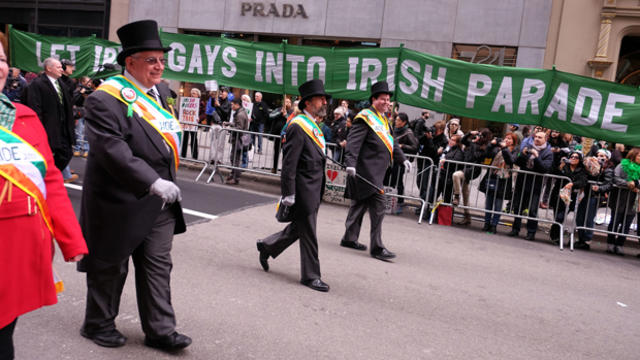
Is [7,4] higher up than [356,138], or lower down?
higher up

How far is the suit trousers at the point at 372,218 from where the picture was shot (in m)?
6.93

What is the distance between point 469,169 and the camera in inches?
380

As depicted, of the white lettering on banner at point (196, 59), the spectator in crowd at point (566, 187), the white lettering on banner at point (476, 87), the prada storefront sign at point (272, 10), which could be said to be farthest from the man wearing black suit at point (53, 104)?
the prada storefront sign at point (272, 10)

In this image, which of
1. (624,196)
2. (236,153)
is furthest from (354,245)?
(236,153)

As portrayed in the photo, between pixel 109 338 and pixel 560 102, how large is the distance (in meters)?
7.96

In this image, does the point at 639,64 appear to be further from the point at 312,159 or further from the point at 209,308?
the point at 209,308

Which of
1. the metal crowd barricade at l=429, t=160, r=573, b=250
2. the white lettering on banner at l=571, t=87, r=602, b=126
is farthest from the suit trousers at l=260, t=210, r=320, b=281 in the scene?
the white lettering on banner at l=571, t=87, r=602, b=126

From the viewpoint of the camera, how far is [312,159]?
5672 millimetres

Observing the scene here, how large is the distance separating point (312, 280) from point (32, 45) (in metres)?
11.9

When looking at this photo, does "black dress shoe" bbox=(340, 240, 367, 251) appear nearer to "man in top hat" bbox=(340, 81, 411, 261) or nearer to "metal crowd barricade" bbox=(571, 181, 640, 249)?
"man in top hat" bbox=(340, 81, 411, 261)

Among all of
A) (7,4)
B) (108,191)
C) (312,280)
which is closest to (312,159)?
(312,280)

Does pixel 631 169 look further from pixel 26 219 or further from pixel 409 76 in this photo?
pixel 26 219

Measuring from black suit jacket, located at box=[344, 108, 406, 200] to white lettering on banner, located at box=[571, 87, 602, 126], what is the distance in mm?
3851

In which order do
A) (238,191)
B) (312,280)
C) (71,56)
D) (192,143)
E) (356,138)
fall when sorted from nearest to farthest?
(312,280)
(356,138)
(238,191)
(192,143)
(71,56)
